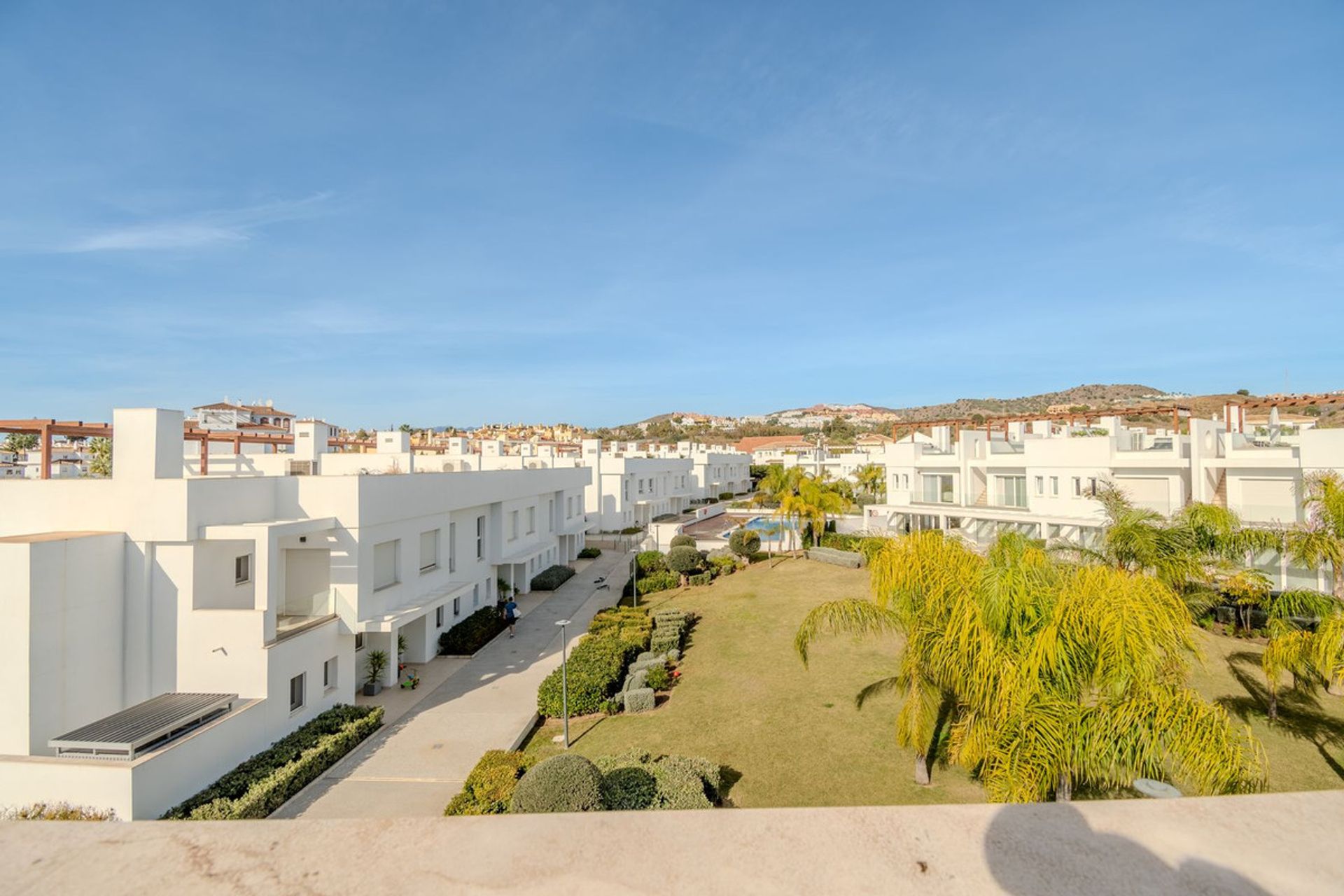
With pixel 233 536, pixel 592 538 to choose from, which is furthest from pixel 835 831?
pixel 592 538

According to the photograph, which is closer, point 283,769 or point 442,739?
point 283,769

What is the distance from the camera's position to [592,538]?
42.7 m

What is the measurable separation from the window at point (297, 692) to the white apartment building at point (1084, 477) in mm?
20592

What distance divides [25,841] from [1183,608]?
10.1 metres

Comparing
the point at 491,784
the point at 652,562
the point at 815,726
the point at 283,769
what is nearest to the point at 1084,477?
the point at 652,562

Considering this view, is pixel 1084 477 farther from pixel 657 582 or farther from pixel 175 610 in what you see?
pixel 175 610

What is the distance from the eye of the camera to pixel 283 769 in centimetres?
1181

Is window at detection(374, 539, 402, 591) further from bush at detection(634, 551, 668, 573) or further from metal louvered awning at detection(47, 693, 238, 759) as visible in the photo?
bush at detection(634, 551, 668, 573)

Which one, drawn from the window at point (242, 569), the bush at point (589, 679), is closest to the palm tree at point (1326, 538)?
the bush at point (589, 679)

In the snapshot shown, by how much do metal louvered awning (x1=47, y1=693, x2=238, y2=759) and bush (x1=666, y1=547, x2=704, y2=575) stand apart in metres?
19.8

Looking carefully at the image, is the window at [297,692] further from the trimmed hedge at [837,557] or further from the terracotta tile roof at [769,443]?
the terracotta tile roof at [769,443]

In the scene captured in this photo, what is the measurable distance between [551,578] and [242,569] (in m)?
15.6

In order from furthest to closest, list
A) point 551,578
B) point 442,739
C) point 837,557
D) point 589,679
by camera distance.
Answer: point 837,557, point 551,578, point 589,679, point 442,739

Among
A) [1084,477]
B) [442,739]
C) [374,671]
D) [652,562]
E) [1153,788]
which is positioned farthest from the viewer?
[652,562]
